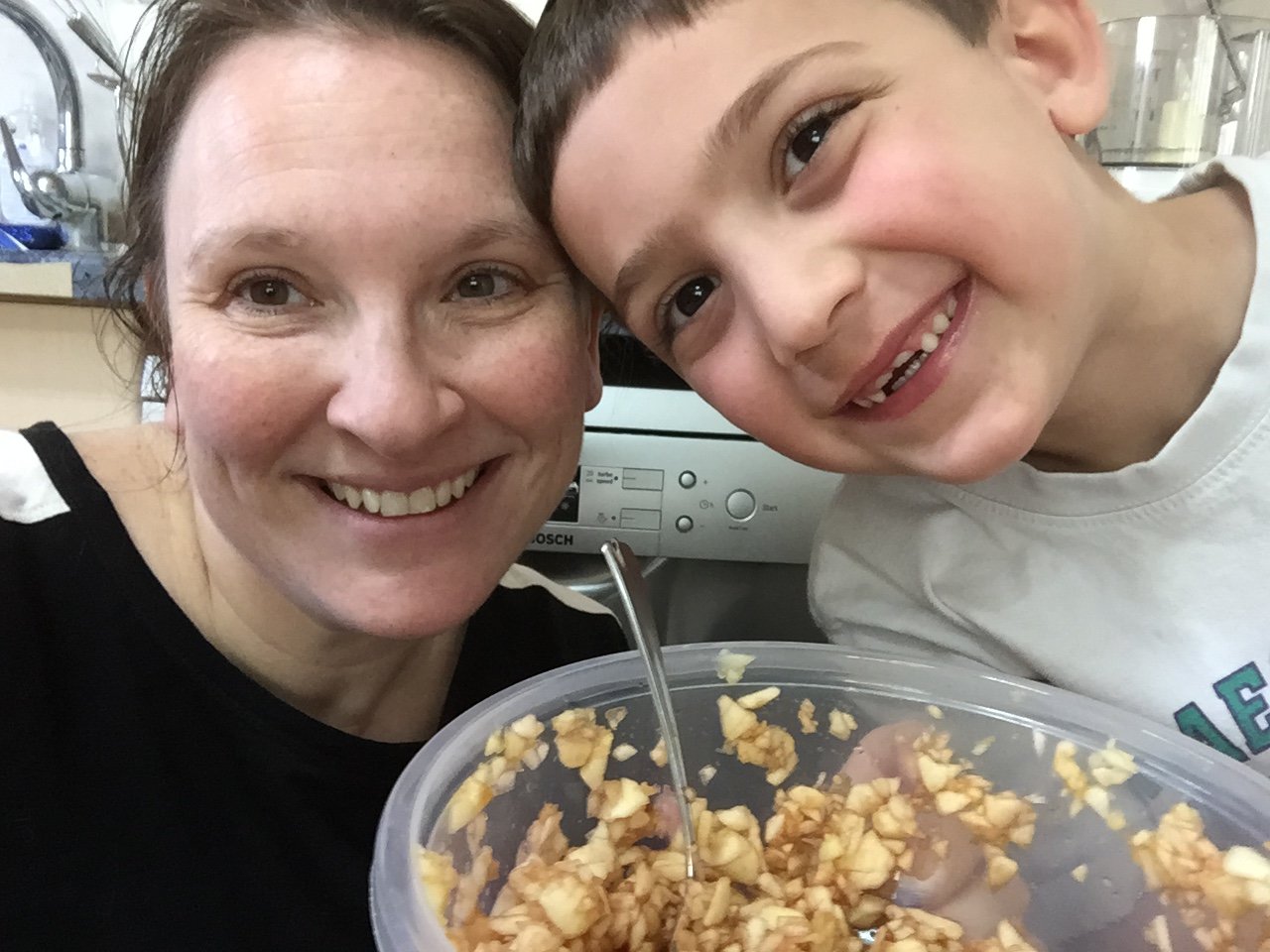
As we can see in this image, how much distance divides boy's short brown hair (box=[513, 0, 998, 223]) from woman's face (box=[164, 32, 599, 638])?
0.06 ft

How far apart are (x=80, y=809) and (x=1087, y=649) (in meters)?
0.77

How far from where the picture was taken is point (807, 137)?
0.62 m

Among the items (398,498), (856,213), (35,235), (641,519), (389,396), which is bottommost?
(641,519)

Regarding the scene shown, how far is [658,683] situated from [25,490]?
0.51 meters

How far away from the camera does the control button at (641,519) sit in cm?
113

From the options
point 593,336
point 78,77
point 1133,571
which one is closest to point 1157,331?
point 1133,571

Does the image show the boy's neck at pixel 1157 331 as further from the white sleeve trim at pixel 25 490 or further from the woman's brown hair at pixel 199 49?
the white sleeve trim at pixel 25 490

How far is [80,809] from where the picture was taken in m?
0.72

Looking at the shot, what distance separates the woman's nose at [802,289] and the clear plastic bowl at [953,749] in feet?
0.72

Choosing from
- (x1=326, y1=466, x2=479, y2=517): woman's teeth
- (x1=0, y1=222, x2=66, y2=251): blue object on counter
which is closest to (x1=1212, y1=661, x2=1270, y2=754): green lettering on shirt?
(x1=326, y1=466, x2=479, y2=517): woman's teeth

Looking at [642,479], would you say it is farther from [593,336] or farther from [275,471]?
[275,471]

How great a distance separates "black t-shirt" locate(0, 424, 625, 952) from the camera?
2.34ft

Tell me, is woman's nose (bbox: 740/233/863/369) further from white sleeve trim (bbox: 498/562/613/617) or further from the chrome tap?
the chrome tap

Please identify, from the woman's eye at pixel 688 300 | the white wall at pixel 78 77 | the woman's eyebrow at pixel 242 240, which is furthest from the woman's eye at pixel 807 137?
the white wall at pixel 78 77
